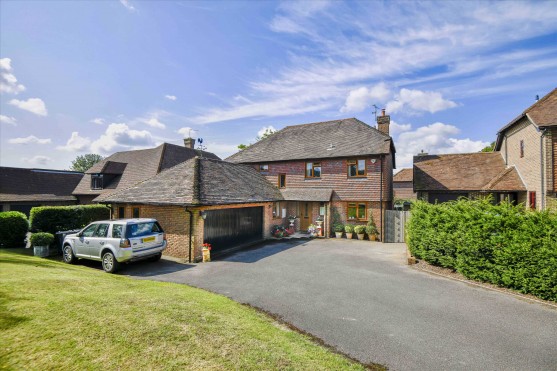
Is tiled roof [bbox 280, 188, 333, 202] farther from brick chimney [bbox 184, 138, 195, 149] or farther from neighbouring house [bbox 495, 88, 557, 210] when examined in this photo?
brick chimney [bbox 184, 138, 195, 149]

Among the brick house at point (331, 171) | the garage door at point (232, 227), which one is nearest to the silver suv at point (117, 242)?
the garage door at point (232, 227)

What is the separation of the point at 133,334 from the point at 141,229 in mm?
7252

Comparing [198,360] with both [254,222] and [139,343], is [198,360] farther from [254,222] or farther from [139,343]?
[254,222]

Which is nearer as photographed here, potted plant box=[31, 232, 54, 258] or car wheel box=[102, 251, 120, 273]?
car wheel box=[102, 251, 120, 273]

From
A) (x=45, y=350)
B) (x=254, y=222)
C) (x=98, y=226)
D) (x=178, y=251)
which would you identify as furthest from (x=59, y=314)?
(x=254, y=222)

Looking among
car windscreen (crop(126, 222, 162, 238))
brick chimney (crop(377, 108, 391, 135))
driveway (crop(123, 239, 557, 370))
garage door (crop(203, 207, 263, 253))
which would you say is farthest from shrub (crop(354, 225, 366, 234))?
car windscreen (crop(126, 222, 162, 238))

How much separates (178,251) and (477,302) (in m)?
11.9

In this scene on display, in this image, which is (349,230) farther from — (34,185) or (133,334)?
(34,185)

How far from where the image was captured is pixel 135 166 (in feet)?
94.1

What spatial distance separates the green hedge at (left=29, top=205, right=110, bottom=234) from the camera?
47.0 ft

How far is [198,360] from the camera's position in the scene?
4109mm

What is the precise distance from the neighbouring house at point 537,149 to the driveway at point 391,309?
911 cm

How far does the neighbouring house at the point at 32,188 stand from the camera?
86.7ft

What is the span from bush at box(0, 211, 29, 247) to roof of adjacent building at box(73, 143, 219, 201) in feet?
37.3
